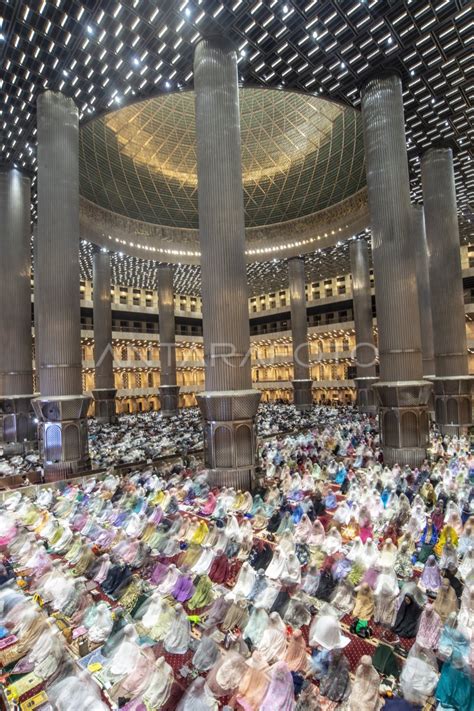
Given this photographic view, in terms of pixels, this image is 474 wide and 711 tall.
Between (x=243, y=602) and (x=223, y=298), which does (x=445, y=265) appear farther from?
(x=243, y=602)

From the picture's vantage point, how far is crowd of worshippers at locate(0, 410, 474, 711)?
3.87m

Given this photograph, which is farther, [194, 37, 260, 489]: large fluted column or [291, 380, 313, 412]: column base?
[291, 380, 313, 412]: column base

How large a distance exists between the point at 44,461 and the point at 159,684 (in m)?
10.5

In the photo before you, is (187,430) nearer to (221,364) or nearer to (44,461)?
(44,461)

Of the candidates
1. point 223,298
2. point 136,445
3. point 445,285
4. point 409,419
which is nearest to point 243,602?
point 223,298

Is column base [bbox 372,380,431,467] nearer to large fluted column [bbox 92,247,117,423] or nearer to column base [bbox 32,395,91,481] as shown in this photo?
column base [bbox 32,395,91,481]

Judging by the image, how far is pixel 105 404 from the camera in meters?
28.6

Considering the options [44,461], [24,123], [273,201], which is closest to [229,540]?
[44,461]

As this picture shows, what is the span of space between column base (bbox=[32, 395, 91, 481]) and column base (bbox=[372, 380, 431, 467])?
973 centimetres

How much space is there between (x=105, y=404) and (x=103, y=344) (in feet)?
13.4

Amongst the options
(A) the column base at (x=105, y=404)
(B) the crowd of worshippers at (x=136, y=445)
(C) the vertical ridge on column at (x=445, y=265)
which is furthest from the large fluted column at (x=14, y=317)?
(C) the vertical ridge on column at (x=445, y=265)

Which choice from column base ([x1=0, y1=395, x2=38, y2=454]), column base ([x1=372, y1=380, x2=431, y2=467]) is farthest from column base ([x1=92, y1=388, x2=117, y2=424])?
column base ([x1=372, y1=380, x2=431, y2=467])

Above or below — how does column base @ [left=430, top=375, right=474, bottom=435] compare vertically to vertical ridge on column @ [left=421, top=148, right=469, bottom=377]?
below

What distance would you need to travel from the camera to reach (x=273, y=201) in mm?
33250
